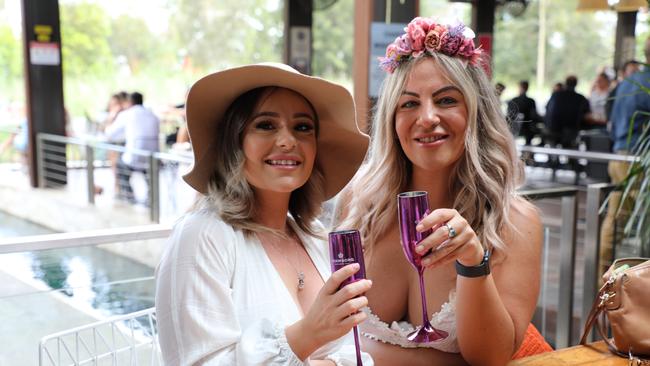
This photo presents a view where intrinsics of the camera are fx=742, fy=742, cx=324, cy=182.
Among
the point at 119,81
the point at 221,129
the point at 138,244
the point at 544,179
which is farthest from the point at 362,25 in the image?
the point at 119,81

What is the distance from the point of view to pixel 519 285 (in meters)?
1.93

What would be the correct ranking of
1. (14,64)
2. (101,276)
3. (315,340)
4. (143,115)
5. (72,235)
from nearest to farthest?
(315,340)
(72,235)
(101,276)
(143,115)
(14,64)

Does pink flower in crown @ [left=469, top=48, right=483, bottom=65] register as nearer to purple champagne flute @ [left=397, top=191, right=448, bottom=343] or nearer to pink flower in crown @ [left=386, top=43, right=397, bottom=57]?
pink flower in crown @ [left=386, top=43, right=397, bottom=57]

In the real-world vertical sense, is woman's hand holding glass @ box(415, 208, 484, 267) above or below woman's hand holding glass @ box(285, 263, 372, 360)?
above

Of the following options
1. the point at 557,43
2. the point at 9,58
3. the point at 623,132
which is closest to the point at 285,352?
the point at 623,132

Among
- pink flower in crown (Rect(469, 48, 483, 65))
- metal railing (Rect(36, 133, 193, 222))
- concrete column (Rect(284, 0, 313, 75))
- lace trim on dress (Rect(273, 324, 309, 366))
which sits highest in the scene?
concrete column (Rect(284, 0, 313, 75))

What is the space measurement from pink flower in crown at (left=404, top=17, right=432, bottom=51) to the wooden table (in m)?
0.87

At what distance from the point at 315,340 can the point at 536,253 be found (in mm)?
866

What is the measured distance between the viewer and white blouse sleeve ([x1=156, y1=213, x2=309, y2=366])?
1416 mm

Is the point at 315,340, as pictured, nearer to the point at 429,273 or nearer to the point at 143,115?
the point at 429,273

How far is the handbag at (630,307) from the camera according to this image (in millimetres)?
1879

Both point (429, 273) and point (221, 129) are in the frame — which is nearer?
point (221, 129)

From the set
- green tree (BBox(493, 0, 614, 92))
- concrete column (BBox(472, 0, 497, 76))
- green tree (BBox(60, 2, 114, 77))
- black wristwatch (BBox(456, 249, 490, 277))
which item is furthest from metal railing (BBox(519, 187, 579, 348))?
green tree (BBox(493, 0, 614, 92))

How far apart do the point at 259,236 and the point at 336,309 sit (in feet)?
1.23
